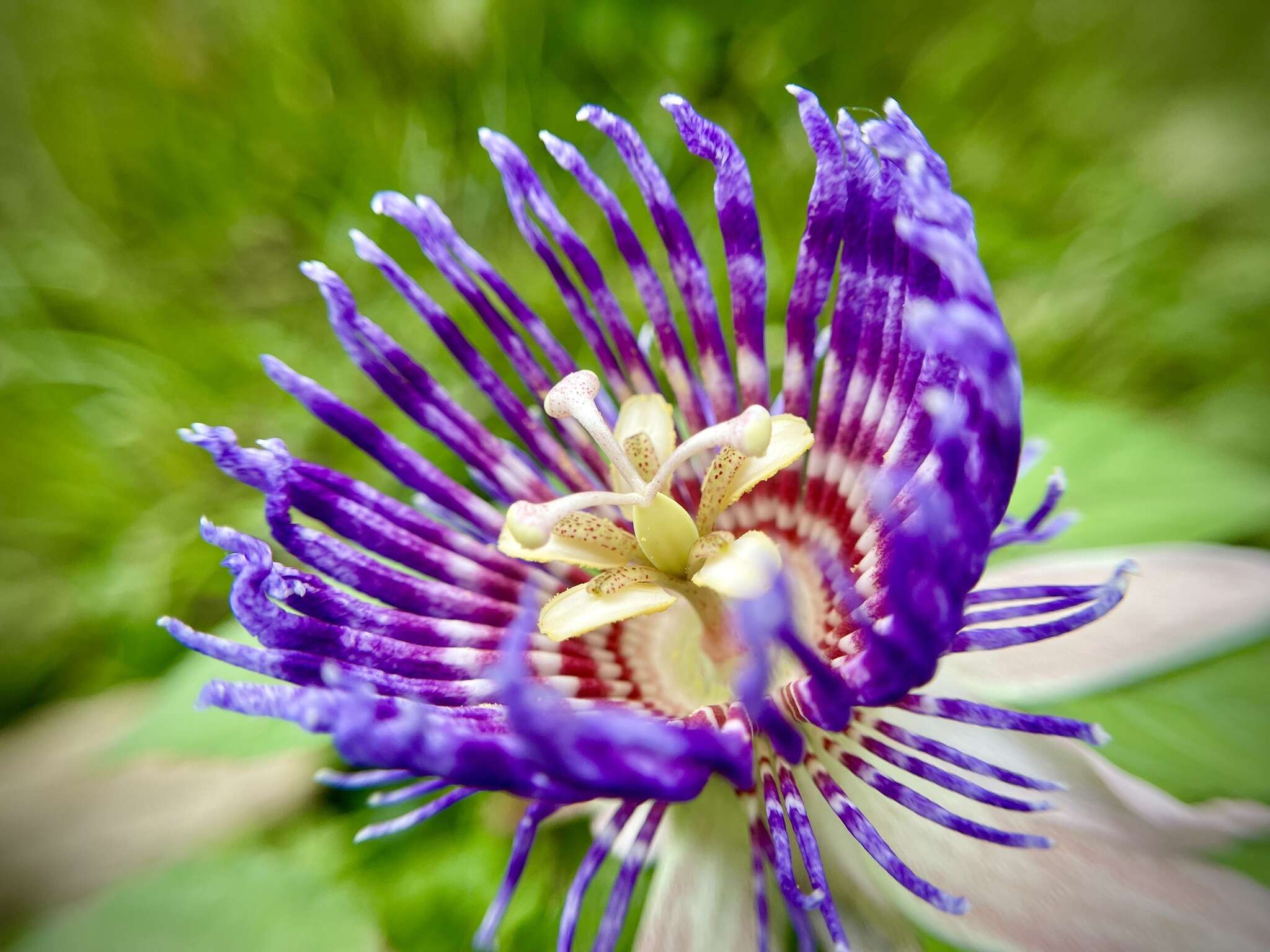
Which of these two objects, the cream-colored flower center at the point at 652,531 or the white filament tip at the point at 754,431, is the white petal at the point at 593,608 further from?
the white filament tip at the point at 754,431

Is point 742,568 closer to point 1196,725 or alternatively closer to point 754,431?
point 754,431

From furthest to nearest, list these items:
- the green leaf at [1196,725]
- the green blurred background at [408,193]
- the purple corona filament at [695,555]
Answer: the green blurred background at [408,193], the green leaf at [1196,725], the purple corona filament at [695,555]

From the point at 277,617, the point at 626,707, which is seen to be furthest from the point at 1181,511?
the point at 277,617

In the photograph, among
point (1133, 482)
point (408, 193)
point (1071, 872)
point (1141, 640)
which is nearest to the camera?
point (1071, 872)

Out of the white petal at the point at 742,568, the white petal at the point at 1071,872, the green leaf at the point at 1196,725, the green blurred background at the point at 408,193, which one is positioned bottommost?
the white petal at the point at 1071,872

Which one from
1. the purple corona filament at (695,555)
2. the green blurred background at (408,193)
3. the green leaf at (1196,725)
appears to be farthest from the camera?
the green blurred background at (408,193)

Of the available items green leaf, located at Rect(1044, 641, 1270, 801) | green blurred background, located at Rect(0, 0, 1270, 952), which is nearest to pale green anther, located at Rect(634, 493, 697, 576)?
green leaf, located at Rect(1044, 641, 1270, 801)

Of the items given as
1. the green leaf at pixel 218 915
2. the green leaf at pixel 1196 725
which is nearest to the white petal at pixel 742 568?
the green leaf at pixel 1196 725

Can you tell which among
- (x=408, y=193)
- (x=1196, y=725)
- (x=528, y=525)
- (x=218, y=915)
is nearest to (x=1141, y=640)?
(x=1196, y=725)
